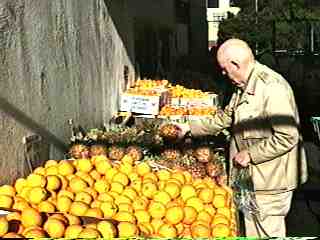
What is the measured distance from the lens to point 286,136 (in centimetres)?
377

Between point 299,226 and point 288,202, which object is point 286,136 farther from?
point 299,226

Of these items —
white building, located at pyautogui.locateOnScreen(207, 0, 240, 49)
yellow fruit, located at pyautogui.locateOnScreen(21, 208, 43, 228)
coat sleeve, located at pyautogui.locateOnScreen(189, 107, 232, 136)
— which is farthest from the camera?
white building, located at pyautogui.locateOnScreen(207, 0, 240, 49)

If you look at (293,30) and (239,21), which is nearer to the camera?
(293,30)

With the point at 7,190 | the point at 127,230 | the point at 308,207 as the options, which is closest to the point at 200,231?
the point at 127,230

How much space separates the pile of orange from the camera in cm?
301

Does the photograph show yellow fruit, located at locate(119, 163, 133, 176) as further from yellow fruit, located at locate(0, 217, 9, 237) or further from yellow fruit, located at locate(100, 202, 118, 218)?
yellow fruit, located at locate(0, 217, 9, 237)

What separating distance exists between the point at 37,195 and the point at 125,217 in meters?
0.56

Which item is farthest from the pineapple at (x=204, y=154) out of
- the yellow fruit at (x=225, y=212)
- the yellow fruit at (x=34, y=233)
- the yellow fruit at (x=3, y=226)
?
the yellow fruit at (x=3, y=226)

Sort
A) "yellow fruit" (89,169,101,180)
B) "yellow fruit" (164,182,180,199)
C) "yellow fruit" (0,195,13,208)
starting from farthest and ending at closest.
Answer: "yellow fruit" (89,169,101,180) < "yellow fruit" (164,182,180,199) < "yellow fruit" (0,195,13,208)

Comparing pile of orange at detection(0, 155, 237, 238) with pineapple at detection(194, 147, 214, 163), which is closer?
pile of orange at detection(0, 155, 237, 238)

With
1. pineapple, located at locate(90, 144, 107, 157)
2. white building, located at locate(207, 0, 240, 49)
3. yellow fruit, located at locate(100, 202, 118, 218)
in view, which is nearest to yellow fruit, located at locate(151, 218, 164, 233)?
yellow fruit, located at locate(100, 202, 118, 218)

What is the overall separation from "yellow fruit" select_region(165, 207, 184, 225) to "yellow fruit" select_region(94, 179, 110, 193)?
1.64 feet

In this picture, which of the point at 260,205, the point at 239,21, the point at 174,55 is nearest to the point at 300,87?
the point at 174,55

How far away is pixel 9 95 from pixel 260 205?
1.82 m
